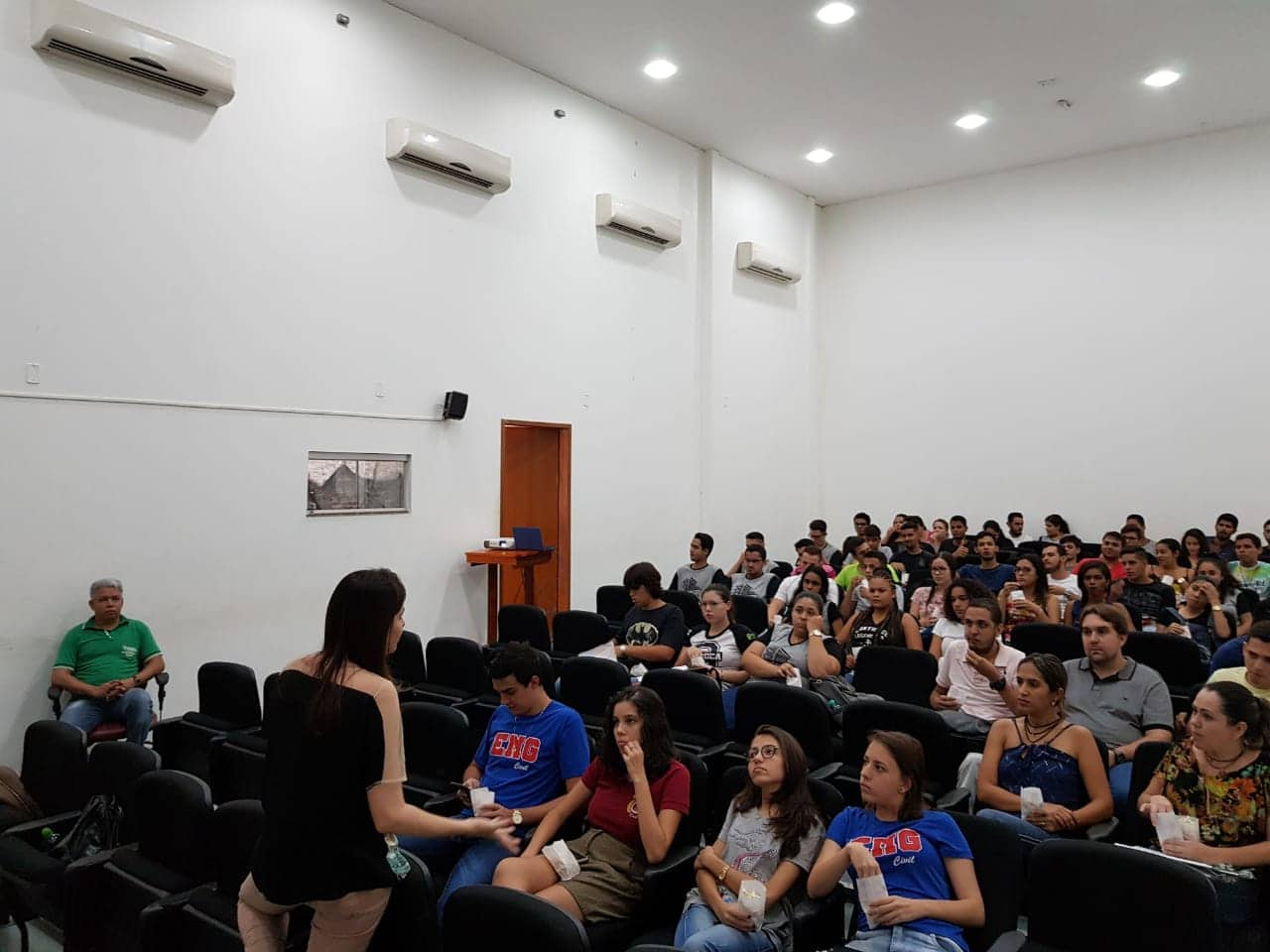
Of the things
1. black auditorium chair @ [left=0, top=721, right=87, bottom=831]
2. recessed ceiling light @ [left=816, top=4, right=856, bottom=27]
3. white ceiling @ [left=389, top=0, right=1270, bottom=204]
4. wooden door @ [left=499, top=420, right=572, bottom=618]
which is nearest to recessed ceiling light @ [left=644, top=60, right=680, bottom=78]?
white ceiling @ [left=389, top=0, right=1270, bottom=204]

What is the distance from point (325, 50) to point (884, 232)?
7.83 metres

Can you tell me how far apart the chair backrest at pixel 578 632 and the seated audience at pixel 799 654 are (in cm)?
136

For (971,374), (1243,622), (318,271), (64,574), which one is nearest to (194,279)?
(318,271)

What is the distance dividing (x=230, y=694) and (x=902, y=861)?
3642 millimetres

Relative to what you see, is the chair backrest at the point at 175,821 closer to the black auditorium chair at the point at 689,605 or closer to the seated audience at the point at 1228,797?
the seated audience at the point at 1228,797

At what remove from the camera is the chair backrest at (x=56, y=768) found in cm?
367

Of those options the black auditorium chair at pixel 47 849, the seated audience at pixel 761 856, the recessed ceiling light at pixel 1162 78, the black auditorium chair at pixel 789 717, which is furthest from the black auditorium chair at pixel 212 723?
the recessed ceiling light at pixel 1162 78

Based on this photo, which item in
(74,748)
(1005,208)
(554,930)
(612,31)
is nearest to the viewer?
(554,930)

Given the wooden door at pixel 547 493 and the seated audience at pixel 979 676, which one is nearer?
the seated audience at pixel 979 676

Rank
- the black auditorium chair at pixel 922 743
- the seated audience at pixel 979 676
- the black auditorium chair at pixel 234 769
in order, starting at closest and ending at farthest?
the black auditorium chair at pixel 922 743 < the black auditorium chair at pixel 234 769 < the seated audience at pixel 979 676

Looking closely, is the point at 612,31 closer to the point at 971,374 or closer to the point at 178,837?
the point at 971,374

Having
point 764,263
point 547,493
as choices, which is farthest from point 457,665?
point 764,263

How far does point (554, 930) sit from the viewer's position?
202 centimetres

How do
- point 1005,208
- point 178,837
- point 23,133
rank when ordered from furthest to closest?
point 1005,208 → point 23,133 → point 178,837
